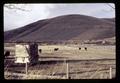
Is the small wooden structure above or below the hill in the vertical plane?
below

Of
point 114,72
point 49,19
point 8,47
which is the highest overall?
point 49,19

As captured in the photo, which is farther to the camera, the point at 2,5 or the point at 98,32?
the point at 98,32

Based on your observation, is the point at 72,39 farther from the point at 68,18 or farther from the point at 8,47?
the point at 8,47

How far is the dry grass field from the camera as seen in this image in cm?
607

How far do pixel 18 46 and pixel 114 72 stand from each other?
166cm

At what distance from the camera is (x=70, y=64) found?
6152mm

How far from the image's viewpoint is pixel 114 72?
6.01 m

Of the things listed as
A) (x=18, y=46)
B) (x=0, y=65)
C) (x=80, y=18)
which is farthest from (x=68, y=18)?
(x=0, y=65)

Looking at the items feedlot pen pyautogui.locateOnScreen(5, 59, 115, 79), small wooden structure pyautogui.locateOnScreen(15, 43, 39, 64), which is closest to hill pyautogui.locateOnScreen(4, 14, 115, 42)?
small wooden structure pyautogui.locateOnScreen(15, 43, 39, 64)

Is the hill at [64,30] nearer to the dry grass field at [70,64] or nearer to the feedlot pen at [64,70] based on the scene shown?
the dry grass field at [70,64]

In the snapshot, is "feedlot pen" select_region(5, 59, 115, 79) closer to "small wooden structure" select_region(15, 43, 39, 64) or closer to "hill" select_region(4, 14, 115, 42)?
"small wooden structure" select_region(15, 43, 39, 64)

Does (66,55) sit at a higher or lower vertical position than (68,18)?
lower

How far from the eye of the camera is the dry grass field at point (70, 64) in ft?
19.9

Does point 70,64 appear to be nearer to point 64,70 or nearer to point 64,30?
point 64,70
